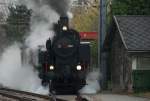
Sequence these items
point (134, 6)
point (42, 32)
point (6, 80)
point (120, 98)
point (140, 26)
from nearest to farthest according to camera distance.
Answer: point (120, 98)
point (42, 32)
point (140, 26)
point (6, 80)
point (134, 6)

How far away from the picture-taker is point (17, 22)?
55844 millimetres

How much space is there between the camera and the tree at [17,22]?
55688 millimetres

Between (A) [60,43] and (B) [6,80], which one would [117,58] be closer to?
(B) [6,80]

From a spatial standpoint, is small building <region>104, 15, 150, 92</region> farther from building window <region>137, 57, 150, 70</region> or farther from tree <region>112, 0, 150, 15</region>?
tree <region>112, 0, 150, 15</region>

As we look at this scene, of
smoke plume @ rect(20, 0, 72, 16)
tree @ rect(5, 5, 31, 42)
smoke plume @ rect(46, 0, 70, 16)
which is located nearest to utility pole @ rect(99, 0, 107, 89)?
smoke plume @ rect(20, 0, 72, 16)

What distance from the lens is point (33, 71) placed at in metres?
31.5

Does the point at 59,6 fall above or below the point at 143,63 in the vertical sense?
above

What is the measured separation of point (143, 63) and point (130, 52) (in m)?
1.54

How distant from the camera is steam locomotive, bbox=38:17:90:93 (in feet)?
82.4

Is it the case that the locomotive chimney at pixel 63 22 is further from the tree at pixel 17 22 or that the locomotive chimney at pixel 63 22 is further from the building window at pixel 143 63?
the tree at pixel 17 22

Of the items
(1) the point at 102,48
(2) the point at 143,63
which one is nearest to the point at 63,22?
(2) the point at 143,63

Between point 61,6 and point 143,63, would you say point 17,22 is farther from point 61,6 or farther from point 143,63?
point 61,6

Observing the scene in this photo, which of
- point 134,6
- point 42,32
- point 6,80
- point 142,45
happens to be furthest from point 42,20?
point 134,6

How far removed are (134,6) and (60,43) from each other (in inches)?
686
